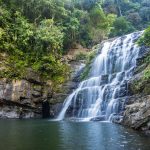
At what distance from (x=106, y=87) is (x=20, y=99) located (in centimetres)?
844

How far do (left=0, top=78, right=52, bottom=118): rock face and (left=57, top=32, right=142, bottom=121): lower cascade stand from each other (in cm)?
278

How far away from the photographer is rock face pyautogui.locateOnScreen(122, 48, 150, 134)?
18317 mm

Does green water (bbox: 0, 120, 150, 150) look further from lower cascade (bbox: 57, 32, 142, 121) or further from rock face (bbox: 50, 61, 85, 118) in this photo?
rock face (bbox: 50, 61, 85, 118)

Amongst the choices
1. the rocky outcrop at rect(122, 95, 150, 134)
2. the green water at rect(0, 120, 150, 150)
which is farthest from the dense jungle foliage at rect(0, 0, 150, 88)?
the green water at rect(0, 120, 150, 150)

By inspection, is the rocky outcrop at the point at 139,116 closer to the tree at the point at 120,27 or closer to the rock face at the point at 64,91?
the rock face at the point at 64,91

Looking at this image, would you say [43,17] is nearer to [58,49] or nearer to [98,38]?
[58,49]

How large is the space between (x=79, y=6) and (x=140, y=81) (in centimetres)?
2861

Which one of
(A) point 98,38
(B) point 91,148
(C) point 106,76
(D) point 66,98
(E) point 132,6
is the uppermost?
(E) point 132,6

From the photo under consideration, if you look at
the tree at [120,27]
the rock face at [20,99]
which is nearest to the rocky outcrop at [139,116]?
the rock face at [20,99]

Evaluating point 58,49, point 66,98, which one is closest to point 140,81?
point 66,98

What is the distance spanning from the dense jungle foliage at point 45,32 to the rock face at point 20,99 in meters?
1.00

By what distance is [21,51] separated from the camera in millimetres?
33344

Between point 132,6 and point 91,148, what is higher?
point 132,6

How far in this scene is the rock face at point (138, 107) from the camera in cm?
1832
